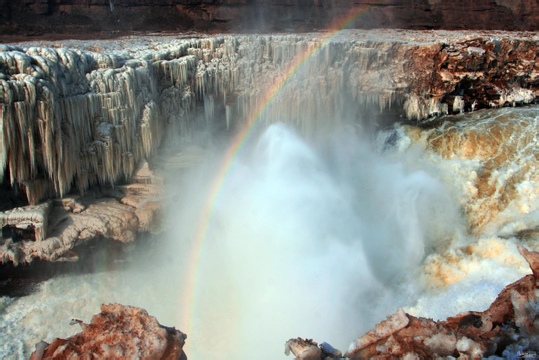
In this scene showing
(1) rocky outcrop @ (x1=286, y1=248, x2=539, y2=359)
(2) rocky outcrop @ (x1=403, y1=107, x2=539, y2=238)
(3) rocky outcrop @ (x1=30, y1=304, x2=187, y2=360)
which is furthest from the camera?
(2) rocky outcrop @ (x1=403, y1=107, x2=539, y2=238)

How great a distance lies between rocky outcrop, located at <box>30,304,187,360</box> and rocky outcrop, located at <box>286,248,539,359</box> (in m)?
0.91

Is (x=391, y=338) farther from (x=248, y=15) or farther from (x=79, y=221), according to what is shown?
(x=248, y=15)

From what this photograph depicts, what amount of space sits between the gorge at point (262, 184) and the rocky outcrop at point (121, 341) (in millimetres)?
3681

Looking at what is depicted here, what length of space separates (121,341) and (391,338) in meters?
2.00

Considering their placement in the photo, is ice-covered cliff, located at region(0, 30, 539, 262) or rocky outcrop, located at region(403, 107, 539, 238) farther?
rocky outcrop, located at region(403, 107, 539, 238)

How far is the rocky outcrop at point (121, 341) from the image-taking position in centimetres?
310

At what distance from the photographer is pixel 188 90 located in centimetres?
967

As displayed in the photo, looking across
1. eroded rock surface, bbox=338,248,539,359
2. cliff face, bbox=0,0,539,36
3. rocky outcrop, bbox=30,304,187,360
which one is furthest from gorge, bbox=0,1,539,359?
cliff face, bbox=0,0,539,36

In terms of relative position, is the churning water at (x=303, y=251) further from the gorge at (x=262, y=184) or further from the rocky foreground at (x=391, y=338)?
the rocky foreground at (x=391, y=338)

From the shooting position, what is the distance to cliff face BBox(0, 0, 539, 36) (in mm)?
15383

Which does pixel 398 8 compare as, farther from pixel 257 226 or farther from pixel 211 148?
pixel 257 226

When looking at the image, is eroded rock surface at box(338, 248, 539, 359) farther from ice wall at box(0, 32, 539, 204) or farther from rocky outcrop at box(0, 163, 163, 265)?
ice wall at box(0, 32, 539, 204)

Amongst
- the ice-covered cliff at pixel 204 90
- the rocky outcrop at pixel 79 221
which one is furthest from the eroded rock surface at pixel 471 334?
the ice-covered cliff at pixel 204 90

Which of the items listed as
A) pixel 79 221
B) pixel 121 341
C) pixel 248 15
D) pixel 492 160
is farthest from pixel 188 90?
pixel 248 15
